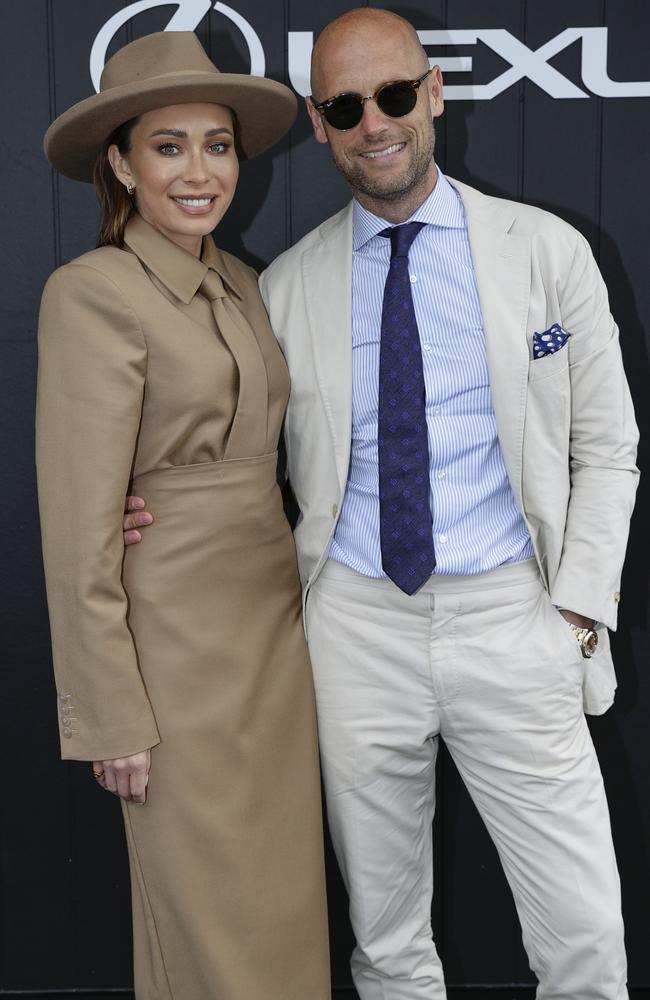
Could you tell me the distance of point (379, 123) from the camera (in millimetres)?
2059

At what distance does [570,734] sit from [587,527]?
1.23 ft

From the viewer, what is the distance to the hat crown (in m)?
2.02

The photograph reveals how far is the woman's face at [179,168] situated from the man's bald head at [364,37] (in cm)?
23

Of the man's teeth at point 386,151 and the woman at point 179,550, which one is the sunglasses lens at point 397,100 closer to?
the man's teeth at point 386,151

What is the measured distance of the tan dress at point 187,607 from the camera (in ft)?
6.17

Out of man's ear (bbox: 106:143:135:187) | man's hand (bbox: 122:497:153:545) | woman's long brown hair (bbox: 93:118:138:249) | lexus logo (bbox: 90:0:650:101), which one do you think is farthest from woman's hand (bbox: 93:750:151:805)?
lexus logo (bbox: 90:0:650:101)

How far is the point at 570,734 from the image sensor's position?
7.03 ft

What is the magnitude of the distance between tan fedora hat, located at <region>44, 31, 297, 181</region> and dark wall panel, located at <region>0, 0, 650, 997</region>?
445 millimetres

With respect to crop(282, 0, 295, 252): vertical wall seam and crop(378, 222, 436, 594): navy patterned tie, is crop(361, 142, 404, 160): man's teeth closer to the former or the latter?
crop(378, 222, 436, 594): navy patterned tie

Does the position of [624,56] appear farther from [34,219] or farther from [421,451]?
[34,219]

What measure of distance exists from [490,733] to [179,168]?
1.12 metres

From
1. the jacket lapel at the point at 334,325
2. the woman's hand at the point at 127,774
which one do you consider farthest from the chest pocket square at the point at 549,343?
the woman's hand at the point at 127,774

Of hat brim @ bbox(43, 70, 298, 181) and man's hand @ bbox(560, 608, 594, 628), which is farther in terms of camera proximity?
man's hand @ bbox(560, 608, 594, 628)

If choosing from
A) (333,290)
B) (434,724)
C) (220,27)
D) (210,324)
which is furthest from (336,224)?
(434,724)
